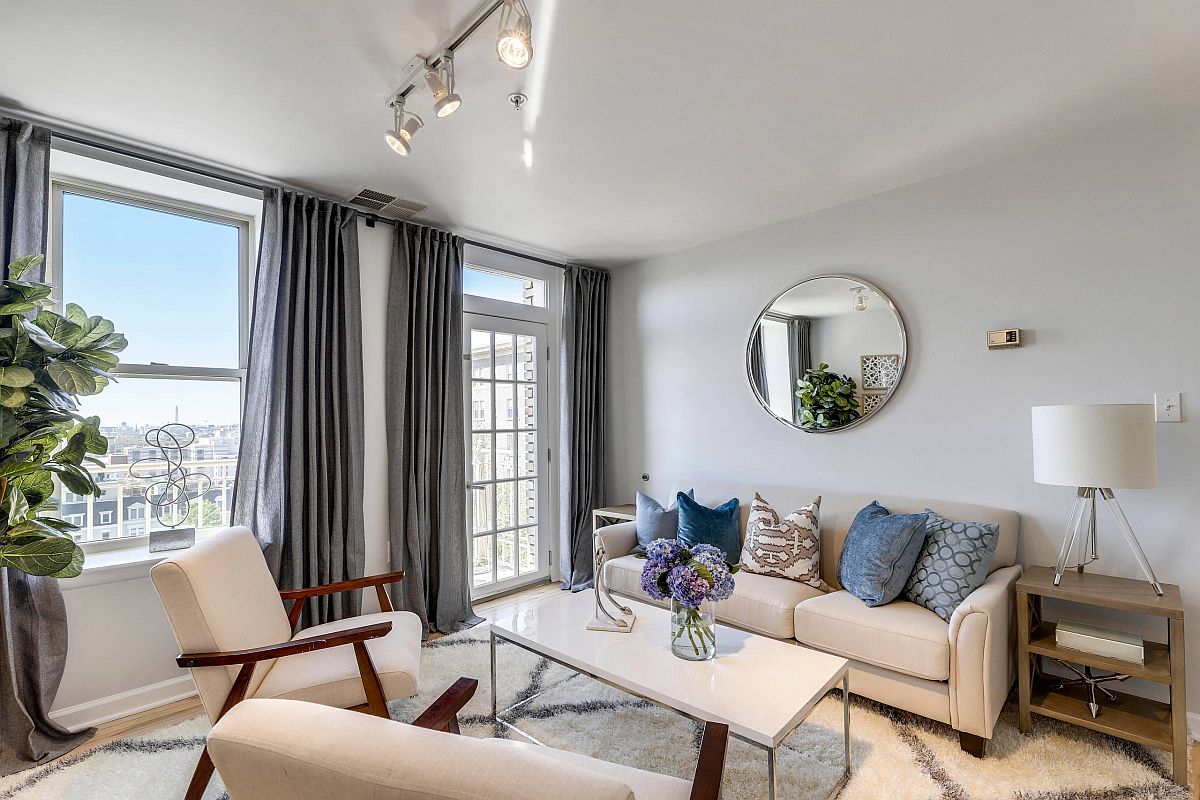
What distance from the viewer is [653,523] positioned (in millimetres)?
3607

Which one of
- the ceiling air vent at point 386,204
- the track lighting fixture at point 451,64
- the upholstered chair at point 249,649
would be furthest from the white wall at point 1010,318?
the upholstered chair at point 249,649

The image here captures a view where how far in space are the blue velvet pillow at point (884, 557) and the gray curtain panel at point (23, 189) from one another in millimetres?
3738

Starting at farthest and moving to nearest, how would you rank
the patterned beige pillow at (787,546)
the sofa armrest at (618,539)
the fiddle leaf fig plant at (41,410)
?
1. the sofa armrest at (618,539)
2. the patterned beige pillow at (787,546)
3. the fiddle leaf fig plant at (41,410)

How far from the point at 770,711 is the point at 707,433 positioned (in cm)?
246

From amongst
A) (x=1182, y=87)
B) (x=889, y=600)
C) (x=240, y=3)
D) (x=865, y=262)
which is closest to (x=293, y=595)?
(x=240, y=3)

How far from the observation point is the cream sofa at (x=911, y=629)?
216cm

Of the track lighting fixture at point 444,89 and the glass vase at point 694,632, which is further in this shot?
the glass vase at point 694,632

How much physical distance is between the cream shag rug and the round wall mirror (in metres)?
1.56

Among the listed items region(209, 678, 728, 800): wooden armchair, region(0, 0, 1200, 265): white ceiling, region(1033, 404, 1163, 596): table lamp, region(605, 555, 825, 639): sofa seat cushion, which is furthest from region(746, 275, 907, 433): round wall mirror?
region(209, 678, 728, 800): wooden armchair

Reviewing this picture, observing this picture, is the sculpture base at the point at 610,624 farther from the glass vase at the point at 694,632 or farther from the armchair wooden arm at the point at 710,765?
the armchair wooden arm at the point at 710,765

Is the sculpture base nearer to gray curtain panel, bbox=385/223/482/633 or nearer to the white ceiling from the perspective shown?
gray curtain panel, bbox=385/223/482/633

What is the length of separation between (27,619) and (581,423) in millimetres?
3138

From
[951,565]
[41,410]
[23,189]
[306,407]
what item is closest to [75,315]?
[41,410]

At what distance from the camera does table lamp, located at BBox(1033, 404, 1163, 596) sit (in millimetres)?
2160
